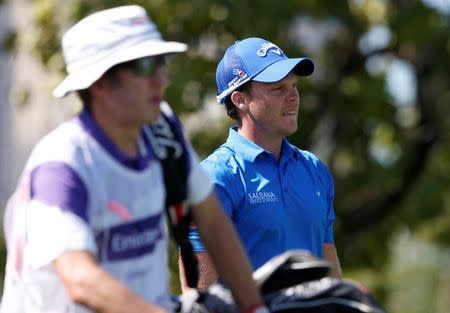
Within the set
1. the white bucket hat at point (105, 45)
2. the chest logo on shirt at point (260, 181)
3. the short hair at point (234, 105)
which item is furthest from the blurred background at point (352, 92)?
the white bucket hat at point (105, 45)

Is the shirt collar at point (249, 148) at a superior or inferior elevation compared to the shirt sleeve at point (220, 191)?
superior

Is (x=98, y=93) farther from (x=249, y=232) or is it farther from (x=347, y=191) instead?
(x=347, y=191)

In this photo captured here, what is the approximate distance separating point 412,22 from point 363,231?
10.4 ft

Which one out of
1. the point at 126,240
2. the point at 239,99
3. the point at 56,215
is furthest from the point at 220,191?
the point at 56,215

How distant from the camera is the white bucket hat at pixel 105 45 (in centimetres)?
400

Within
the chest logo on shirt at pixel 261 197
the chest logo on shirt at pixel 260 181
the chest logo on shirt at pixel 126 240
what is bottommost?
the chest logo on shirt at pixel 261 197

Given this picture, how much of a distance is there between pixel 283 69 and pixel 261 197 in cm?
56

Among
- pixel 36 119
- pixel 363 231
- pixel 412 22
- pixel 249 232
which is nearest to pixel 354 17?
pixel 412 22

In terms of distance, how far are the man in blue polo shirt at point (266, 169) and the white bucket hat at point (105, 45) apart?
1.50 metres

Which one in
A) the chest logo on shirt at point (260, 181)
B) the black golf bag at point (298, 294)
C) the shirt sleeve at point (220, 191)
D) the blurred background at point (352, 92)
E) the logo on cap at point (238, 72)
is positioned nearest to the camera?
the black golf bag at point (298, 294)

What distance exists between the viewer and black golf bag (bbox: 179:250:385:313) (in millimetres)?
4383

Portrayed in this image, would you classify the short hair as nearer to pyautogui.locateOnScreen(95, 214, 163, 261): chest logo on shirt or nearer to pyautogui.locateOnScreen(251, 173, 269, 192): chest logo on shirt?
pyautogui.locateOnScreen(251, 173, 269, 192): chest logo on shirt

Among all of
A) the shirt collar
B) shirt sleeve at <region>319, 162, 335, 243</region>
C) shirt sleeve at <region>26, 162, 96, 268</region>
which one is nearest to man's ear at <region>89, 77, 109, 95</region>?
shirt sleeve at <region>26, 162, 96, 268</region>

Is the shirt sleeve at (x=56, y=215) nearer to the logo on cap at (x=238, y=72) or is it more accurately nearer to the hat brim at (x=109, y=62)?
the hat brim at (x=109, y=62)
